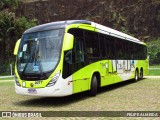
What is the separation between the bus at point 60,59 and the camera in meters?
10.5

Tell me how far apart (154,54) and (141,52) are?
59.0 ft

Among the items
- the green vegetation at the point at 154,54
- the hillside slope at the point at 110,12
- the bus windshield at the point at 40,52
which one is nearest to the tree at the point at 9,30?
the hillside slope at the point at 110,12

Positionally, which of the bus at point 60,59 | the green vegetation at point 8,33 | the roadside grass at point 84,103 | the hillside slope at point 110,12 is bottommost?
the roadside grass at point 84,103

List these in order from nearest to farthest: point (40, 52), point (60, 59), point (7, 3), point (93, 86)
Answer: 1. point (60, 59)
2. point (40, 52)
3. point (93, 86)
4. point (7, 3)

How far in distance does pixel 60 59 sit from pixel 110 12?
42.8 m

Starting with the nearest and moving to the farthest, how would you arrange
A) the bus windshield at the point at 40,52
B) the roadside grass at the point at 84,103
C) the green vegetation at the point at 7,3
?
1. the roadside grass at the point at 84,103
2. the bus windshield at the point at 40,52
3. the green vegetation at the point at 7,3

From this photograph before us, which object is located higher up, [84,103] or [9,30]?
[9,30]

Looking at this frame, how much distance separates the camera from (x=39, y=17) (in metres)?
56.7

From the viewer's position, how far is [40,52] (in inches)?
429

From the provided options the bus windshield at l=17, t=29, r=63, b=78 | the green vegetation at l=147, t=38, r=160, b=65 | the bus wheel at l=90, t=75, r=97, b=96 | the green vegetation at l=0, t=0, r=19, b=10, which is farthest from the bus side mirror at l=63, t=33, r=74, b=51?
the green vegetation at l=0, t=0, r=19, b=10

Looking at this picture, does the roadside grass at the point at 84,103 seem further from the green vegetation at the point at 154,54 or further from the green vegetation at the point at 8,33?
the green vegetation at the point at 154,54

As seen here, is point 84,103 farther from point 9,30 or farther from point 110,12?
point 110,12

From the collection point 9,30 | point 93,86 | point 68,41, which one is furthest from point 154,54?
point 68,41

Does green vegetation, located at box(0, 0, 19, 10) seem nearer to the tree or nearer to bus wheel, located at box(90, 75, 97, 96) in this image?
the tree
